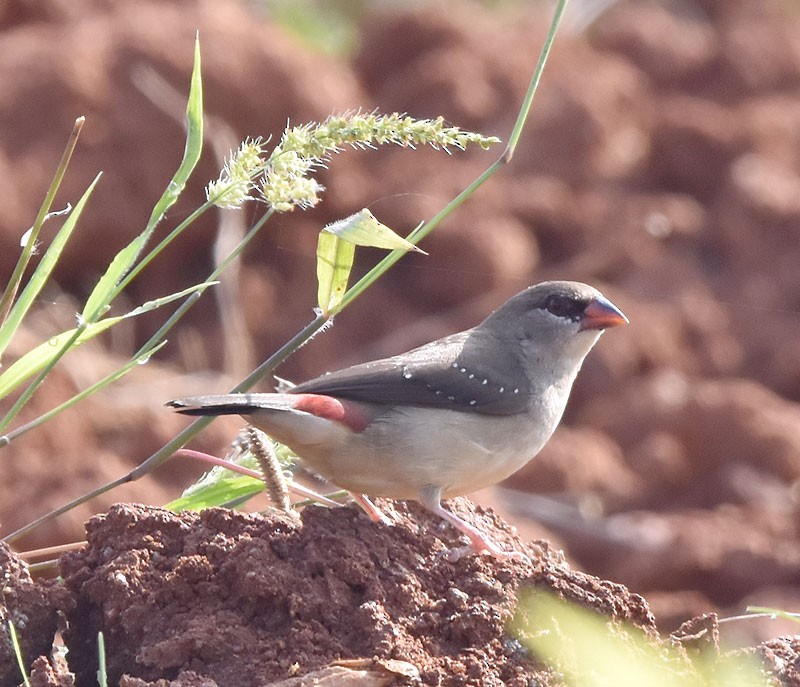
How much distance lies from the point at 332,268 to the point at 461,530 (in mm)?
807

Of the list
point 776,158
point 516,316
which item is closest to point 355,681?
point 516,316

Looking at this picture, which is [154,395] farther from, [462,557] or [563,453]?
[462,557]

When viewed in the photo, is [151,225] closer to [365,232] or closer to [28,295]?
[28,295]

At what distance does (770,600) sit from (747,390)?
4.69ft

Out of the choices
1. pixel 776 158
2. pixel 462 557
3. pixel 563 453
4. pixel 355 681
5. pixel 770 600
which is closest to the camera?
pixel 355 681

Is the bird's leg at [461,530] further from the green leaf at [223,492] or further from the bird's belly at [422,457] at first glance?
the green leaf at [223,492]

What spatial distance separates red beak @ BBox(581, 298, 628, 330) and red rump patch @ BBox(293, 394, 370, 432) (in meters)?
1.24

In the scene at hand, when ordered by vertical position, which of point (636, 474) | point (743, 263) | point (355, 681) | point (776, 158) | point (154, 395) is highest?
point (776, 158)

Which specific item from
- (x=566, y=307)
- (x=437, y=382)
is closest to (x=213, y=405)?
(x=437, y=382)

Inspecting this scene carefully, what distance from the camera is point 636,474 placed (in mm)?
7590

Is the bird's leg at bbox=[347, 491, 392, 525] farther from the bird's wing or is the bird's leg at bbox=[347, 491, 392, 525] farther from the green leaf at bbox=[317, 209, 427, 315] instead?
the green leaf at bbox=[317, 209, 427, 315]

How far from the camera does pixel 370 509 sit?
395 centimetres

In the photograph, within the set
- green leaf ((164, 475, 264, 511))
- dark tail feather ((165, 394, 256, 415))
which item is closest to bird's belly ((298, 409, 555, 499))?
green leaf ((164, 475, 264, 511))

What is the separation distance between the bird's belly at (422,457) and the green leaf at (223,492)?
0.70 feet
